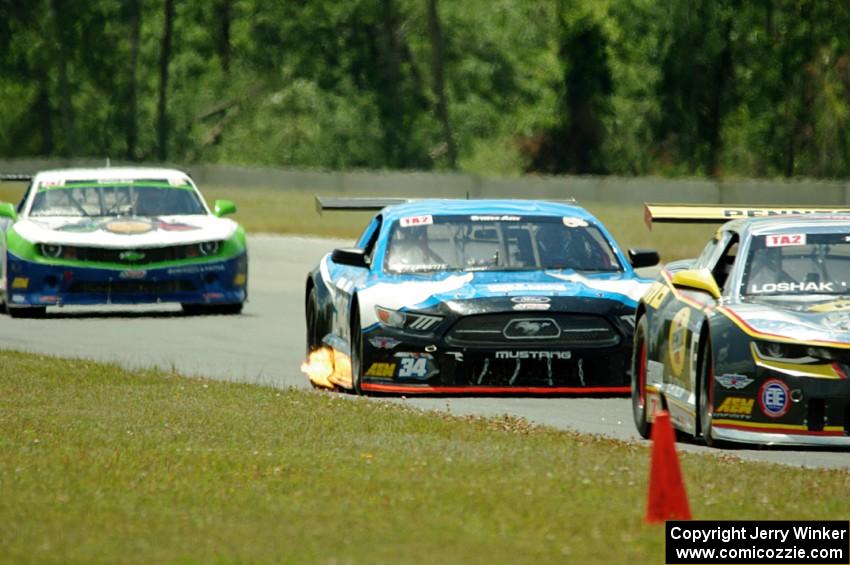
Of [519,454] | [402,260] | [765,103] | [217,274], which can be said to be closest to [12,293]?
[217,274]

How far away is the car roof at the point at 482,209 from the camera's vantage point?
49.4 ft

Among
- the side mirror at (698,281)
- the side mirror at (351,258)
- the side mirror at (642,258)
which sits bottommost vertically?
the side mirror at (642,258)

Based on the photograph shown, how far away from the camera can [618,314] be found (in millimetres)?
13906

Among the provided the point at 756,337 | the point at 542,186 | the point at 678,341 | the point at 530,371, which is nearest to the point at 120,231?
the point at 530,371

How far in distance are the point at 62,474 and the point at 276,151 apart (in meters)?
51.8

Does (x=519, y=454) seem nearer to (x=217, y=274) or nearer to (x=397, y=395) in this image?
(x=397, y=395)

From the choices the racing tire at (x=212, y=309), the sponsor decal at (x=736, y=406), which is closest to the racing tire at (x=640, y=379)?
the sponsor decal at (x=736, y=406)

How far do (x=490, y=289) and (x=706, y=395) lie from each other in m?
3.19

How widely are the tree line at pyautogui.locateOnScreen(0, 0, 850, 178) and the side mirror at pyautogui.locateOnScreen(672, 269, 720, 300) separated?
42.7 m

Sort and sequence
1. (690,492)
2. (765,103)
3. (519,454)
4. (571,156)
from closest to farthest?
(690,492) → (519,454) → (765,103) → (571,156)

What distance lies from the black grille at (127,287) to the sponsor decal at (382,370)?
7.89m

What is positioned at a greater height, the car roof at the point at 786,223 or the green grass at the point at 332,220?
the car roof at the point at 786,223

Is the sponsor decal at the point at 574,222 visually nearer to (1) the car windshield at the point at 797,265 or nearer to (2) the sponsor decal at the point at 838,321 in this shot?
Result: (1) the car windshield at the point at 797,265

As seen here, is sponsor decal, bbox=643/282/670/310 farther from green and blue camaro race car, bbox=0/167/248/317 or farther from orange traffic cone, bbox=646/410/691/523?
green and blue camaro race car, bbox=0/167/248/317
